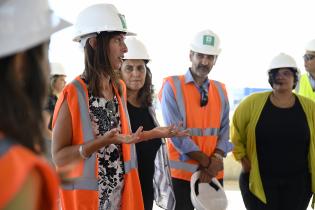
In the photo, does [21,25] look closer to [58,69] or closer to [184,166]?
[184,166]

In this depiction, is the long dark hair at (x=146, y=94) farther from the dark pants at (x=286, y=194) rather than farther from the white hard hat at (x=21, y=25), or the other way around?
the white hard hat at (x=21, y=25)

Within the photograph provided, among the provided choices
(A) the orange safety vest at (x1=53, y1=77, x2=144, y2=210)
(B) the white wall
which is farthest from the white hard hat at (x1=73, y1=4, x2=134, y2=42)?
(B) the white wall

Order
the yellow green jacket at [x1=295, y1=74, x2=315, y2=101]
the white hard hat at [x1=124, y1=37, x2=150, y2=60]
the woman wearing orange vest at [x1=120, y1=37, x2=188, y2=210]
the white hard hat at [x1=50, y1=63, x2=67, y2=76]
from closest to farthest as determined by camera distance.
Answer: the woman wearing orange vest at [x1=120, y1=37, x2=188, y2=210], the white hard hat at [x1=124, y1=37, x2=150, y2=60], the yellow green jacket at [x1=295, y1=74, x2=315, y2=101], the white hard hat at [x1=50, y1=63, x2=67, y2=76]

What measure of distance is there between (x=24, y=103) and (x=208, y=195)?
2.83 m

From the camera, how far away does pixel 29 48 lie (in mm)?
858

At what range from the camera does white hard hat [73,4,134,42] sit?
2.27 meters

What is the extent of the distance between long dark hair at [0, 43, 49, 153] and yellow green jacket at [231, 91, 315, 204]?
2.83 m

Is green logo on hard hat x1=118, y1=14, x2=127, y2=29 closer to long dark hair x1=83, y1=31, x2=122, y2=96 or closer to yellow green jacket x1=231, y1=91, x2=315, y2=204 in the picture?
long dark hair x1=83, y1=31, x2=122, y2=96

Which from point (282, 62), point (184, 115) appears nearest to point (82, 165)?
point (184, 115)

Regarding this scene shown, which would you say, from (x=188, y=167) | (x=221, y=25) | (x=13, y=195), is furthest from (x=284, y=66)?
(x=13, y=195)

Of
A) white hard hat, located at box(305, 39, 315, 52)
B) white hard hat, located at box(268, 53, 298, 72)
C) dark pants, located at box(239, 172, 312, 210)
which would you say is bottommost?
dark pants, located at box(239, 172, 312, 210)

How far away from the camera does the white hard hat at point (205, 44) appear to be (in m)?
3.77

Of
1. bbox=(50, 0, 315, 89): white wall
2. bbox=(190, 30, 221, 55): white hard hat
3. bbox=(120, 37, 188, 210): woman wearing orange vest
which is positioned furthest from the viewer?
bbox=(50, 0, 315, 89): white wall

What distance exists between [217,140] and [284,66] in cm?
77
